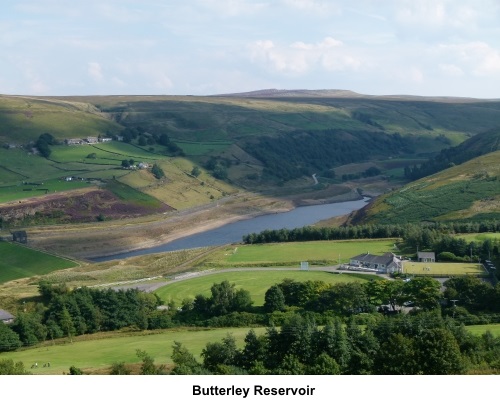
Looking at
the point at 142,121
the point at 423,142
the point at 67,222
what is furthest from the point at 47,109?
the point at 423,142

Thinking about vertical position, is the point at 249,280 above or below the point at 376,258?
below

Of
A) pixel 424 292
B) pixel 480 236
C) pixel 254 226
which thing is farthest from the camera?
pixel 254 226

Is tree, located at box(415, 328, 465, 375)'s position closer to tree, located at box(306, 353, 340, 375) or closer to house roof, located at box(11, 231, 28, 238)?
tree, located at box(306, 353, 340, 375)

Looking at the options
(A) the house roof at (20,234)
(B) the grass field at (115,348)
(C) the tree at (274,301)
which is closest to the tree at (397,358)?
(B) the grass field at (115,348)

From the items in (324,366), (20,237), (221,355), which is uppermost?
(324,366)

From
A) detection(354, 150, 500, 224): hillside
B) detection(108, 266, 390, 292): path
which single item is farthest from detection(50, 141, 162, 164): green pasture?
detection(108, 266, 390, 292): path

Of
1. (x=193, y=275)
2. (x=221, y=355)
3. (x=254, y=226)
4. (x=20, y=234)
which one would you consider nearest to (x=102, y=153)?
(x=254, y=226)

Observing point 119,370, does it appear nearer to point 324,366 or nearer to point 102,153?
point 324,366

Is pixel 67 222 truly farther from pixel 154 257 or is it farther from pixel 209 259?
pixel 209 259
